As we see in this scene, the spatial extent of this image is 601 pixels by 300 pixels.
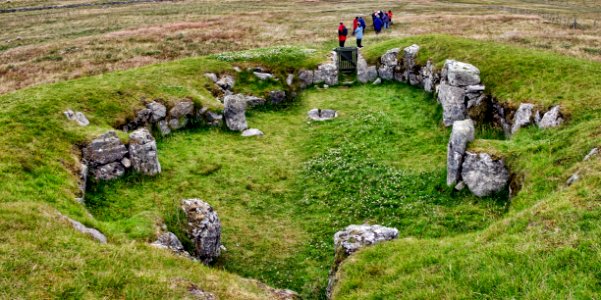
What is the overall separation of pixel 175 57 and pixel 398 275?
45.1m

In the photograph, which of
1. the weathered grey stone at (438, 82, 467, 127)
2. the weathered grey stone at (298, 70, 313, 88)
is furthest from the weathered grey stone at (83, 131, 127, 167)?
the weathered grey stone at (298, 70, 313, 88)

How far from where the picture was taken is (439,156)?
26.4 meters

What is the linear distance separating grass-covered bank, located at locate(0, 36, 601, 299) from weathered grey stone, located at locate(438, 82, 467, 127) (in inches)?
40.5

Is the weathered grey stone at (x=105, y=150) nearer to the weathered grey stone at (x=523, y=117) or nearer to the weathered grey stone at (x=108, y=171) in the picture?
the weathered grey stone at (x=108, y=171)

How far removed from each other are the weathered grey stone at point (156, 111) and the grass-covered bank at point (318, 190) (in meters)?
0.78

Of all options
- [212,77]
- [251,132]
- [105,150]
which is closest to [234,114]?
[251,132]

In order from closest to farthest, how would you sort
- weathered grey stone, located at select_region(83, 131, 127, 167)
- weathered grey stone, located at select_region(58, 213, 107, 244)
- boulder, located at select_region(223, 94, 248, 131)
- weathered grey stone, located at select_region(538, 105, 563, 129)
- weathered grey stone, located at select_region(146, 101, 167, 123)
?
weathered grey stone, located at select_region(58, 213, 107, 244)
weathered grey stone, located at select_region(538, 105, 563, 129)
weathered grey stone, located at select_region(83, 131, 127, 167)
weathered grey stone, located at select_region(146, 101, 167, 123)
boulder, located at select_region(223, 94, 248, 131)

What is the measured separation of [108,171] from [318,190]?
1136cm

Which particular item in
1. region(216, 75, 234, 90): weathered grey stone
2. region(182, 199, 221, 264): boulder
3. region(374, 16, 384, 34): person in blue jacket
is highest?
region(374, 16, 384, 34): person in blue jacket

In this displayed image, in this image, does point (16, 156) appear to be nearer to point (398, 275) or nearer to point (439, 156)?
point (398, 275)

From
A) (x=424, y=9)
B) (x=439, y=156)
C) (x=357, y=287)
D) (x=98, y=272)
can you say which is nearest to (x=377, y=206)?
(x=439, y=156)

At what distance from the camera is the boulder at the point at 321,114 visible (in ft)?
114

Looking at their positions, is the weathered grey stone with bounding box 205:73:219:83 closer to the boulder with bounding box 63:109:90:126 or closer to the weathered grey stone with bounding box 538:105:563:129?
the boulder with bounding box 63:109:90:126

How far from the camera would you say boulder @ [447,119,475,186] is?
22281mm
